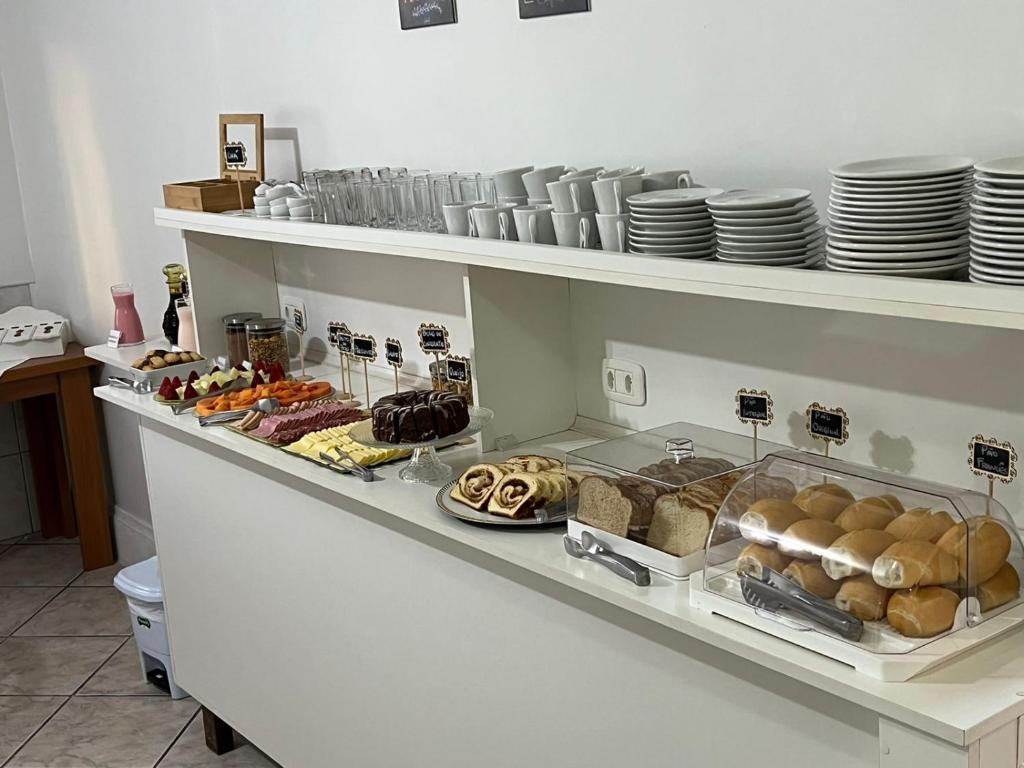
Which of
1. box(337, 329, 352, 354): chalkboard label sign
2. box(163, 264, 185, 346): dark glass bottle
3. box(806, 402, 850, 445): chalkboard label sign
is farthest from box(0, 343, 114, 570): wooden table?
box(806, 402, 850, 445): chalkboard label sign

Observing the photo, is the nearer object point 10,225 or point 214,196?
point 214,196

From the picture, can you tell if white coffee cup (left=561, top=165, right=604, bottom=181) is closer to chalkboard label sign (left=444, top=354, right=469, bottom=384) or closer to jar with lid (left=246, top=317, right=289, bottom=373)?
chalkboard label sign (left=444, top=354, right=469, bottom=384)

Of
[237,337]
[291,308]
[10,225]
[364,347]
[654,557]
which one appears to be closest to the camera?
[654,557]

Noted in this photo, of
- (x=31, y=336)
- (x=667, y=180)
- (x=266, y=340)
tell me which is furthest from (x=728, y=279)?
(x=31, y=336)

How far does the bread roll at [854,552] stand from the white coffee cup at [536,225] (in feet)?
2.56

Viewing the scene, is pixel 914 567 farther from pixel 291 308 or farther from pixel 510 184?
pixel 291 308

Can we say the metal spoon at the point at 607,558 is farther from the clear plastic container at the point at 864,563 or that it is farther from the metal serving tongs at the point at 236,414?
the metal serving tongs at the point at 236,414

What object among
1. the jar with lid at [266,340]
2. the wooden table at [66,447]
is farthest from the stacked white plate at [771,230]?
the wooden table at [66,447]

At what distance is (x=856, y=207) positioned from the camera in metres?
1.42

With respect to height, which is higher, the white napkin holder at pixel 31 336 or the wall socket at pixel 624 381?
the wall socket at pixel 624 381

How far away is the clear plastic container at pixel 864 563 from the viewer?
1.35 metres

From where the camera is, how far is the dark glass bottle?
3508mm

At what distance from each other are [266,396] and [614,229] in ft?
4.09

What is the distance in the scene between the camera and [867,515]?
1.47 meters
